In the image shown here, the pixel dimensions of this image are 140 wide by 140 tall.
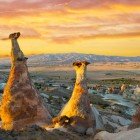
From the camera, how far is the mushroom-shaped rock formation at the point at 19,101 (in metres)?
29.0

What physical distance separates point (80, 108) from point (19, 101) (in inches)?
142

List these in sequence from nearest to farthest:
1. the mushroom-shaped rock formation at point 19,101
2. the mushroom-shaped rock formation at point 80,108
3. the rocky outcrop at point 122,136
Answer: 1. the rocky outcrop at point 122,136
2. the mushroom-shaped rock formation at point 80,108
3. the mushroom-shaped rock formation at point 19,101

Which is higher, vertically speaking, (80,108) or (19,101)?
(19,101)

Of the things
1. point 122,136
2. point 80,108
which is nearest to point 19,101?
point 80,108

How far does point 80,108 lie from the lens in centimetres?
2906

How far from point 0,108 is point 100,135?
6518mm

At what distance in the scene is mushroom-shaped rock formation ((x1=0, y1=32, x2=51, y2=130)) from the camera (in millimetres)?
29000

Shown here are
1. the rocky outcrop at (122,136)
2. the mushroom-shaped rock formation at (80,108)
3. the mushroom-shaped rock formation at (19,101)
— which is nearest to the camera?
the rocky outcrop at (122,136)

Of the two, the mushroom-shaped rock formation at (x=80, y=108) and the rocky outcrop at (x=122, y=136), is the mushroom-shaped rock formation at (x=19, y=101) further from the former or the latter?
the rocky outcrop at (x=122, y=136)

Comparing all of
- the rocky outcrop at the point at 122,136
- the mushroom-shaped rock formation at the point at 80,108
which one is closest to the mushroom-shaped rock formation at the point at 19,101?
the mushroom-shaped rock formation at the point at 80,108

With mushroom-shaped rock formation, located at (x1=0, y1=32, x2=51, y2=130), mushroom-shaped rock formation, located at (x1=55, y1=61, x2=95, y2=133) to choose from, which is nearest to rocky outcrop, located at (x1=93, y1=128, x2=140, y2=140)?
mushroom-shaped rock formation, located at (x1=55, y1=61, x2=95, y2=133)

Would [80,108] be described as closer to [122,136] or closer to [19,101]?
[19,101]

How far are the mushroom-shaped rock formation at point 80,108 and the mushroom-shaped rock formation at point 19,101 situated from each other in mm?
1770

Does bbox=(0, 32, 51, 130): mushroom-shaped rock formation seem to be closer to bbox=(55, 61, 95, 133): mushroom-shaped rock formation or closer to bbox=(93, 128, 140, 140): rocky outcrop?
bbox=(55, 61, 95, 133): mushroom-shaped rock formation
